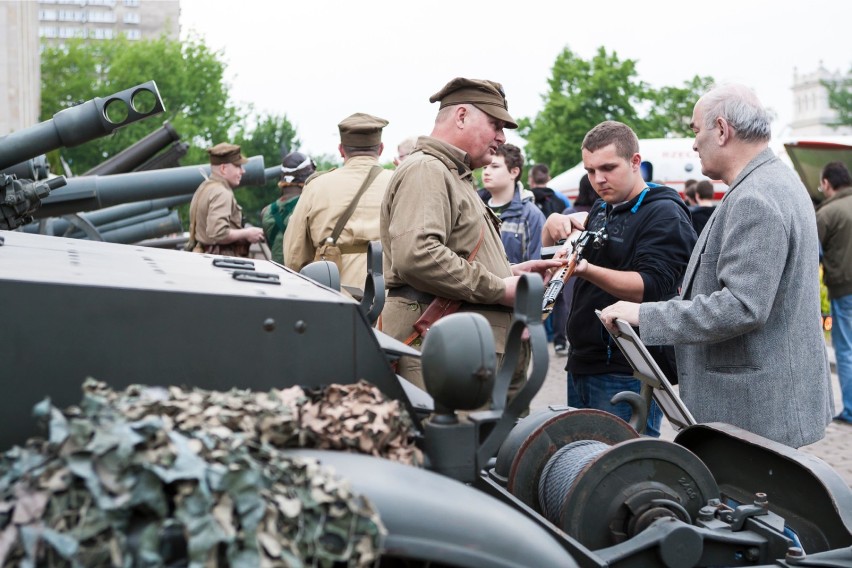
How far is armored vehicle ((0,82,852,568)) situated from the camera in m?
2.06

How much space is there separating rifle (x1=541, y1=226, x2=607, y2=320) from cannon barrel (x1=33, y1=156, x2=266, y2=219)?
443cm

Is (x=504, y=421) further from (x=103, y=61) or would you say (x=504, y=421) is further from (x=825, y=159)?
(x=103, y=61)

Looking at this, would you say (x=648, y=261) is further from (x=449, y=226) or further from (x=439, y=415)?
(x=439, y=415)

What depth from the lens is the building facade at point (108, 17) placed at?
4392 inches

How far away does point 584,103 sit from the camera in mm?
44781

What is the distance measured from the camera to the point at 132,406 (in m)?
1.96

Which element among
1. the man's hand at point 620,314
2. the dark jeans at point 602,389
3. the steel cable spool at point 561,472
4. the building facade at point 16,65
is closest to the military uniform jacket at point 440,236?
the man's hand at point 620,314

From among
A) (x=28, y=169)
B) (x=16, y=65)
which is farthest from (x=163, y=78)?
(x=28, y=169)

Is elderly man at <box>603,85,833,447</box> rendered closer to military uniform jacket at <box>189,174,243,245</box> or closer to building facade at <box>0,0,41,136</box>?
military uniform jacket at <box>189,174,243,245</box>

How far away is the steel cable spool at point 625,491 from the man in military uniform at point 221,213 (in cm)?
669

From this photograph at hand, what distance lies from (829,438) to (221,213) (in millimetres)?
5485

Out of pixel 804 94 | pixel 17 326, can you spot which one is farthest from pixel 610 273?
pixel 804 94

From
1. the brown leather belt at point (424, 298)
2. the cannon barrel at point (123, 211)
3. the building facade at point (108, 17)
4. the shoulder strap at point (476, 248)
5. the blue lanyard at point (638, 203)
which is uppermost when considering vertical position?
the building facade at point (108, 17)

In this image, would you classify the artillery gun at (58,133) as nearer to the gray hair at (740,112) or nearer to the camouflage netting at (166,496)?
the gray hair at (740,112)
